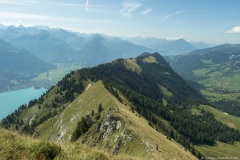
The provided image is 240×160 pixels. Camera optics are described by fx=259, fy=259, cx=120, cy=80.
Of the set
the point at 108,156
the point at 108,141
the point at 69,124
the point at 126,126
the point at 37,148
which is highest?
the point at 37,148

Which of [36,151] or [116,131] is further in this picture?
[116,131]

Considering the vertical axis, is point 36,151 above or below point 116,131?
above

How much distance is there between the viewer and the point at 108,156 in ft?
46.6

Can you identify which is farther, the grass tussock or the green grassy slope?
the green grassy slope

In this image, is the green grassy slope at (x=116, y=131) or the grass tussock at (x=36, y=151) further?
the green grassy slope at (x=116, y=131)

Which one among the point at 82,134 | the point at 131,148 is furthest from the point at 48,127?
the point at 131,148

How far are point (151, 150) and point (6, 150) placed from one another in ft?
149

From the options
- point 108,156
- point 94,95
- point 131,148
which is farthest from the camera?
point 94,95

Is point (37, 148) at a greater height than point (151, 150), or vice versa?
point (37, 148)

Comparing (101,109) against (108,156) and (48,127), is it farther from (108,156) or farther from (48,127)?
(108,156)

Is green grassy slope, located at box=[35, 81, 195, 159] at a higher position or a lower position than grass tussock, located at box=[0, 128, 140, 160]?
lower

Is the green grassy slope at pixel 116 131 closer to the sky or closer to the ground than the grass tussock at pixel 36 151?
closer to the ground

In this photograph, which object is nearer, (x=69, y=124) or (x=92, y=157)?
(x=92, y=157)

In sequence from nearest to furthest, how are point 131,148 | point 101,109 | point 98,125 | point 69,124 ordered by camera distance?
1. point 131,148
2. point 98,125
3. point 101,109
4. point 69,124
